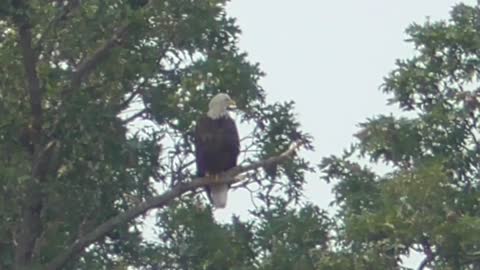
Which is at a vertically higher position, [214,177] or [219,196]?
[219,196]

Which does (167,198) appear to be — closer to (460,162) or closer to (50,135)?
(50,135)

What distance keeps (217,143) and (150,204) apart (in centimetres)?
91

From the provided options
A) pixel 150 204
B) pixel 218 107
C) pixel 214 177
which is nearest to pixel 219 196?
pixel 218 107

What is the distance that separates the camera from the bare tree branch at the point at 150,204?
12.0m

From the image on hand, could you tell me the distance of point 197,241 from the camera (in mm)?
13641

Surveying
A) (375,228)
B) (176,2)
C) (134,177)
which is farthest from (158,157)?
(375,228)

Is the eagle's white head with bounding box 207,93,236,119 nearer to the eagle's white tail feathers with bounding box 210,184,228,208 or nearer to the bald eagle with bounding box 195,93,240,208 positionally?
the bald eagle with bounding box 195,93,240,208

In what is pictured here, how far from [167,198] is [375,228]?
1.31 m

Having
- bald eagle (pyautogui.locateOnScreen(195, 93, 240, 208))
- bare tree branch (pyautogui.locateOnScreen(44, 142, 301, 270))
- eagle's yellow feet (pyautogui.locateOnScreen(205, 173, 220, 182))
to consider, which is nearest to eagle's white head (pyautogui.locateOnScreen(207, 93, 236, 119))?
bald eagle (pyautogui.locateOnScreen(195, 93, 240, 208))

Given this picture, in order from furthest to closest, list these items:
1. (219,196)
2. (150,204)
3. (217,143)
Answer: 1. (219,196)
2. (217,143)
3. (150,204)

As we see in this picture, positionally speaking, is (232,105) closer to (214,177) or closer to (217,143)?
(217,143)

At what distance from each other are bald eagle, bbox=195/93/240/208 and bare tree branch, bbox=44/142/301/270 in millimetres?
480

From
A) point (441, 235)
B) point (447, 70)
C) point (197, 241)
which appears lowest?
point (441, 235)

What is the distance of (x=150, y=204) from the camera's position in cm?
Answer: 1277
